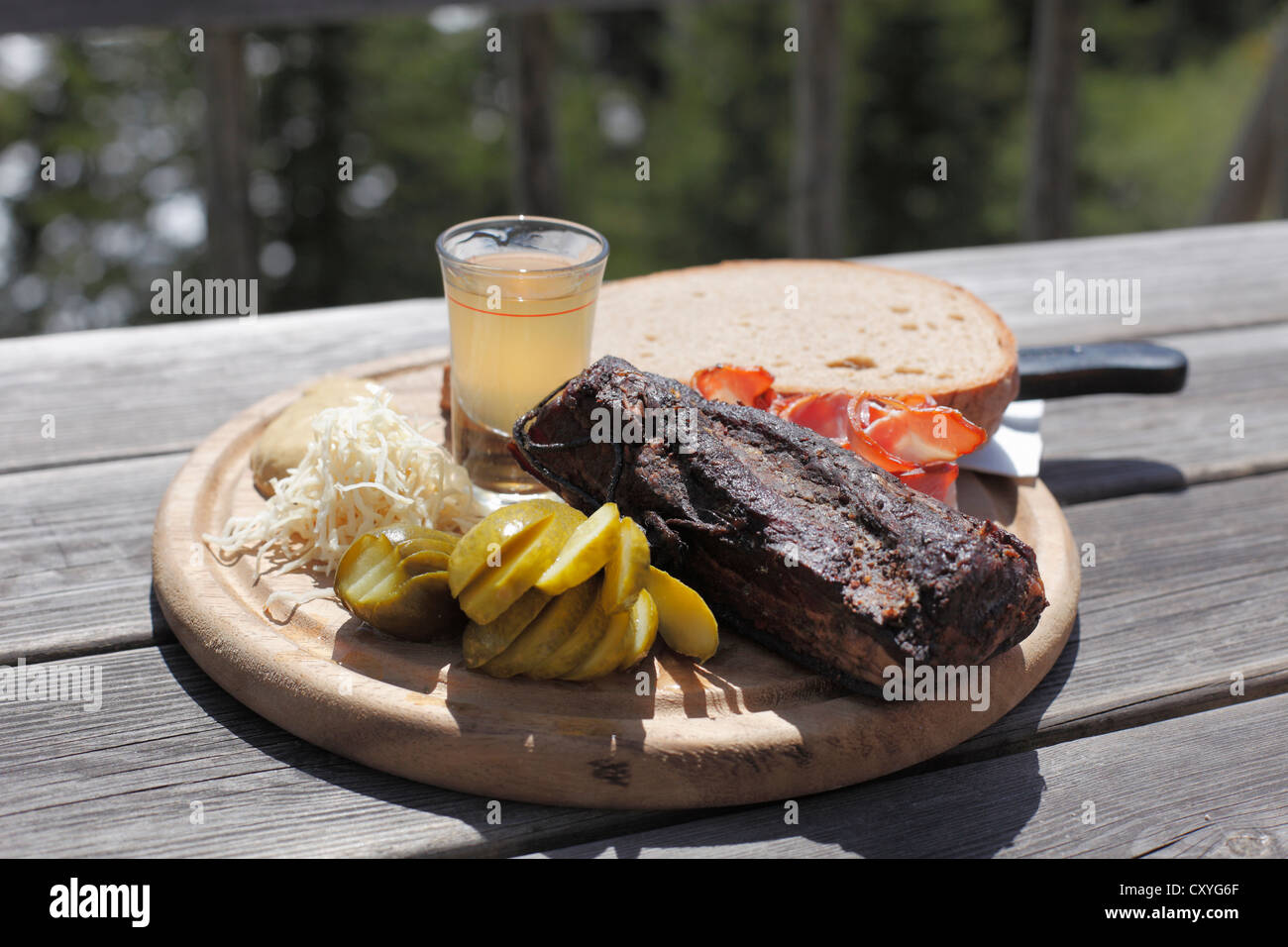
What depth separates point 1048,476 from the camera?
2678 millimetres

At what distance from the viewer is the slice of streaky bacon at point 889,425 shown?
6.81 ft

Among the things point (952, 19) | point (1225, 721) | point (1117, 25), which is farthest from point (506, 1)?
point (1117, 25)

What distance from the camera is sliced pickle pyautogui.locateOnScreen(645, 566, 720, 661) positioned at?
5.70 feet

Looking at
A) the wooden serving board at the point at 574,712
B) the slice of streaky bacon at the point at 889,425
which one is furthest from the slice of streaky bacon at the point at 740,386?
the wooden serving board at the point at 574,712

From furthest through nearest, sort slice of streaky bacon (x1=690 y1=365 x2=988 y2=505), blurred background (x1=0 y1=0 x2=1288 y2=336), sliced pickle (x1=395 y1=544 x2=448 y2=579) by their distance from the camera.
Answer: blurred background (x1=0 y1=0 x2=1288 y2=336) < slice of streaky bacon (x1=690 y1=365 x2=988 y2=505) < sliced pickle (x1=395 y1=544 x2=448 y2=579)

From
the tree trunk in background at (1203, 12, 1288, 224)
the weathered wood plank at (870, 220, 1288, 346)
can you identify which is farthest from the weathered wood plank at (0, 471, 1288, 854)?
the tree trunk in background at (1203, 12, 1288, 224)

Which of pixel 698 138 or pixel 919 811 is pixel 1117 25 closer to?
pixel 698 138

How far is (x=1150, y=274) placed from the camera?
13.1ft

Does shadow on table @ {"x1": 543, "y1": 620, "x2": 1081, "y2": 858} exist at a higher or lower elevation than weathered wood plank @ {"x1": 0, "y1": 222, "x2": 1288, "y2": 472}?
lower

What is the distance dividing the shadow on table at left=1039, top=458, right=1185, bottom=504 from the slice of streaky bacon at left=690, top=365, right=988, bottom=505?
0.54 metres

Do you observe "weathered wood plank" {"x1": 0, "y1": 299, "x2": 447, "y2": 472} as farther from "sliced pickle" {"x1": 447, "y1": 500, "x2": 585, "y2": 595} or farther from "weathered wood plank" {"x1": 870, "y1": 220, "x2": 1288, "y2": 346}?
"weathered wood plank" {"x1": 870, "y1": 220, "x2": 1288, "y2": 346}

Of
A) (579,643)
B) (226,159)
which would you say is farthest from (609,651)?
(226,159)

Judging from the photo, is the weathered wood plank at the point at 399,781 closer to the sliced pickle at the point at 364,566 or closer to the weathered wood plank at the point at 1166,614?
the weathered wood plank at the point at 1166,614

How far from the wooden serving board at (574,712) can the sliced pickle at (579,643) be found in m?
0.04
